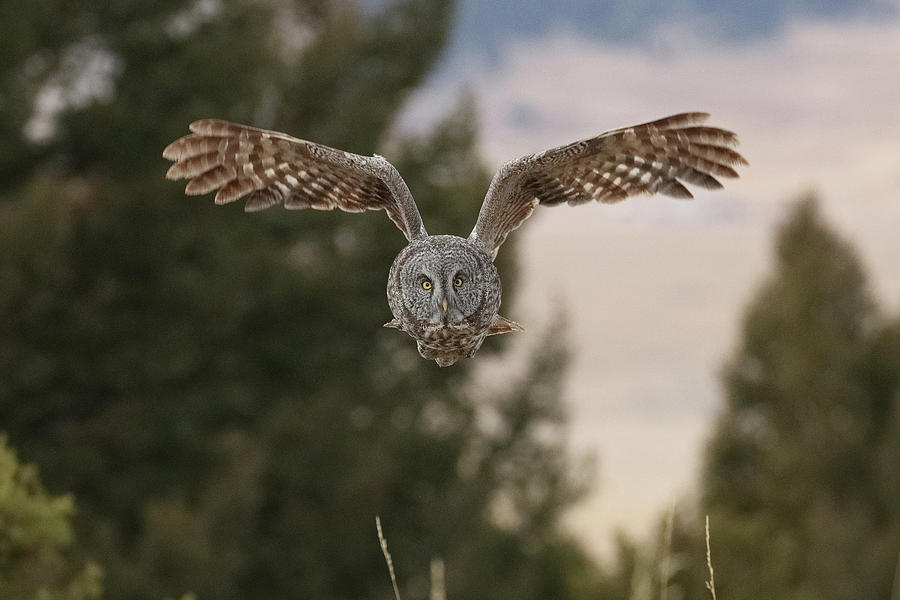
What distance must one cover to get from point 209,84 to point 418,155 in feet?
18.6

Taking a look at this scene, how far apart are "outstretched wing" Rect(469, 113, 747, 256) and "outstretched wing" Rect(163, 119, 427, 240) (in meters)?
0.23

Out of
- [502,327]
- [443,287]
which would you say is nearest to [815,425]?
[502,327]

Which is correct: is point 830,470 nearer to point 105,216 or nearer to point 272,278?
point 272,278

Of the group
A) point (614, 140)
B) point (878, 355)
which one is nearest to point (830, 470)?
point (878, 355)

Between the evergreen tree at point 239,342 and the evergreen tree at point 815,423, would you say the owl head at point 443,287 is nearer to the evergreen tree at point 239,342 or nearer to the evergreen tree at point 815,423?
the evergreen tree at point 239,342

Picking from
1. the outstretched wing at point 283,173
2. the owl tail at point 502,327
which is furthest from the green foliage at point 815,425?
the owl tail at point 502,327

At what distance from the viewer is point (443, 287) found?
2273 mm

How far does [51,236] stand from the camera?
14.5 m

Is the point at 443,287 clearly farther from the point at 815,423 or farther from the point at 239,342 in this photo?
the point at 815,423

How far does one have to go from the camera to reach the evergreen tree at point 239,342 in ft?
53.6

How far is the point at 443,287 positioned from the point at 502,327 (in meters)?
0.16

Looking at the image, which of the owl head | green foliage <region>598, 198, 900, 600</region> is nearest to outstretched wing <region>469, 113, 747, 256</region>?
the owl head

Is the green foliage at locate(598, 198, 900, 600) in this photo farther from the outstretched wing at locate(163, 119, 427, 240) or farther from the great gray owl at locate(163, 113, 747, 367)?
the outstretched wing at locate(163, 119, 427, 240)

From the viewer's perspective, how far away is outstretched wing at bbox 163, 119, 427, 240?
103 inches
